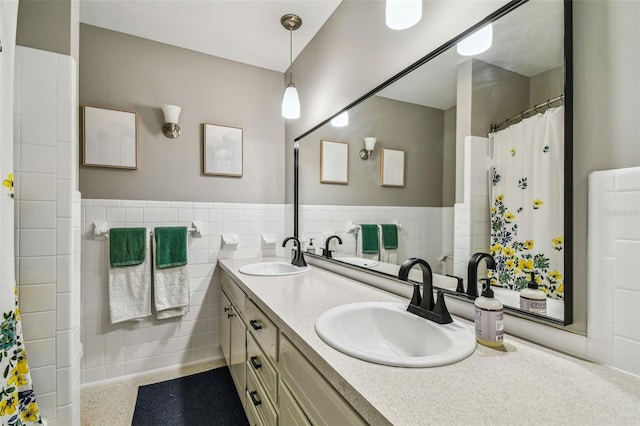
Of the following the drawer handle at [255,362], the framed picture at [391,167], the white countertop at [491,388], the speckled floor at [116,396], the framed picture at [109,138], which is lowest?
the speckled floor at [116,396]

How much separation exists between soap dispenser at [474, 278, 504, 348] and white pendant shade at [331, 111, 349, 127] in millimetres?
1265

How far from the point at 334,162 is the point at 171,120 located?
1.25m

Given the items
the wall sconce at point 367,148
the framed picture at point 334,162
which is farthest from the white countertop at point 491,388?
the framed picture at point 334,162

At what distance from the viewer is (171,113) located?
2.10 metres

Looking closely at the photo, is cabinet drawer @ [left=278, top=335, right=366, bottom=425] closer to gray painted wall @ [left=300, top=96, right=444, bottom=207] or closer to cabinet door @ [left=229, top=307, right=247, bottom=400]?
cabinet door @ [left=229, top=307, right=247, bottom=400]

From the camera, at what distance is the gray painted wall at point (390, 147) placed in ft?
3.82

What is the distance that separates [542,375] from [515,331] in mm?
207

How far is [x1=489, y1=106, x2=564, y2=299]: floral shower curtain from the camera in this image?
76cm

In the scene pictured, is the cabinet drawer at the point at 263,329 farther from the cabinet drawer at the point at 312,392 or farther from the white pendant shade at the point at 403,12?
the white pendant shade at the point at 403,12

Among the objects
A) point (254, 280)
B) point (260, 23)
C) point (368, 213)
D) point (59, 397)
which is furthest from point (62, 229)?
point (260, 23)

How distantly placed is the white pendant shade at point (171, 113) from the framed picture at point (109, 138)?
195mm

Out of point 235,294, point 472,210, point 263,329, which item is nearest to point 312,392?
point 263,329

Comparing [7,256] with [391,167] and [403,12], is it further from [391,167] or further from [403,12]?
[403,12]

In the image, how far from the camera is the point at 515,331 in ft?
2.71
